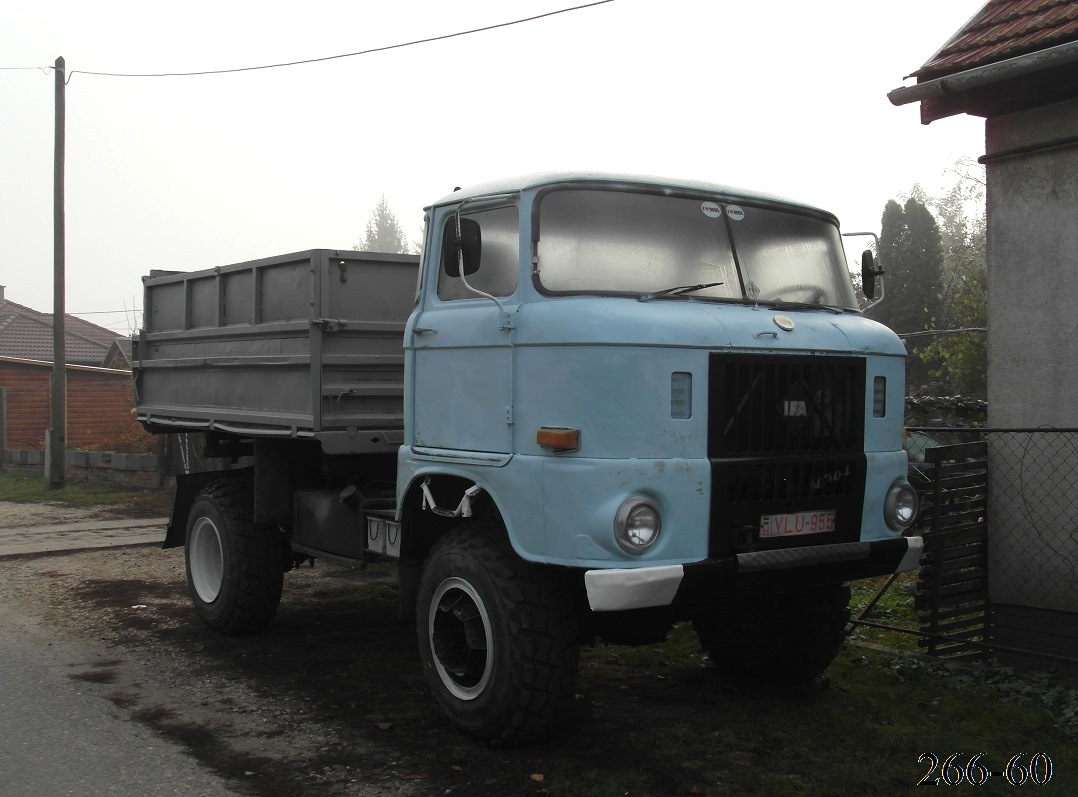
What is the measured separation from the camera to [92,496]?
16.8m

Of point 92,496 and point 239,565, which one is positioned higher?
point 239,565

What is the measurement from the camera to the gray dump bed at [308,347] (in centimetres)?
629

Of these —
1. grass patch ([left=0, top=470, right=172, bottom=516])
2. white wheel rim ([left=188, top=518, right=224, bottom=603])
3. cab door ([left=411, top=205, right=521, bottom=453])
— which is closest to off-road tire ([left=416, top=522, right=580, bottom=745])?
cab door ([left=411, top=205, right=521, bottom=453])

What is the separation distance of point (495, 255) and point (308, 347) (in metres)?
1.73

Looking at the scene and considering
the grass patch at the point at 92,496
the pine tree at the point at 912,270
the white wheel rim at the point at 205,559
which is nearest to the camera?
the white wheel rim at the point at 205,559

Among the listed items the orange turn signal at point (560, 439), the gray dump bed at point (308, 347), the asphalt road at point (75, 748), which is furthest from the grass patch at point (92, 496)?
the orange turn signal at point (560, 439)

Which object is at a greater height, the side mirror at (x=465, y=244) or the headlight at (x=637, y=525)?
the side mirror at (x=465, y=244)

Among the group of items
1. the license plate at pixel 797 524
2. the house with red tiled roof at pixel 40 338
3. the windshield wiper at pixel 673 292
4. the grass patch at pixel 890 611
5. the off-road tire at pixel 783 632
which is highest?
the house with red tiled roof at pixel 40 338

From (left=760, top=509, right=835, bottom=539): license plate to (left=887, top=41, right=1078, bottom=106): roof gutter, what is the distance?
3.10m

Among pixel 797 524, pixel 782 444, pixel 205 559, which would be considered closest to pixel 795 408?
pixel 782 444

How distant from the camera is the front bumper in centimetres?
426

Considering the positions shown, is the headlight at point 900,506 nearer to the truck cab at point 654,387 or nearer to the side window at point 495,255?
the truck cab at point 654,387

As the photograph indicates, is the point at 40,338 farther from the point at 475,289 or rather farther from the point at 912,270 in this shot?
the point at 475,289

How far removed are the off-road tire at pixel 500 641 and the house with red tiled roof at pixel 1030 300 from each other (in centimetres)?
327
